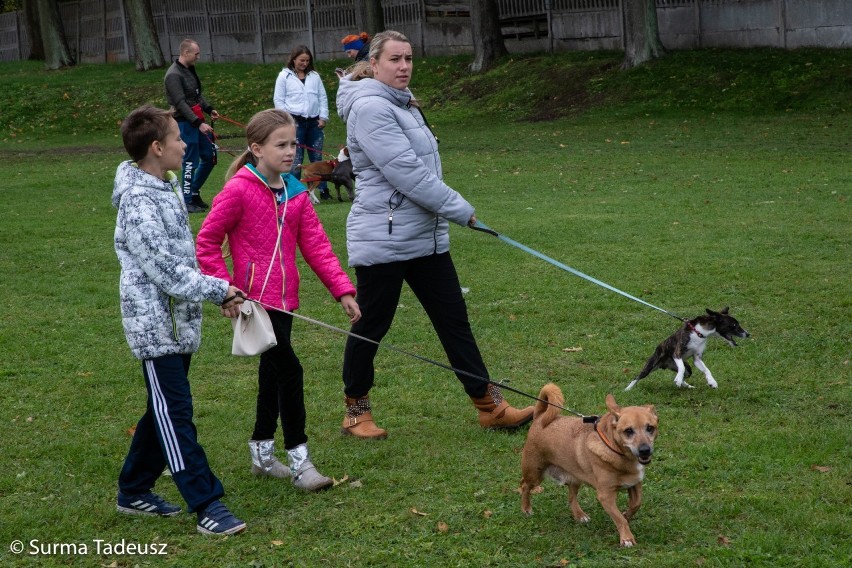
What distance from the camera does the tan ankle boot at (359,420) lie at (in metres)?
5.85

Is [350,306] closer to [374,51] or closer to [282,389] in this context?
[282,389]

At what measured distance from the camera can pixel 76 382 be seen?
700cm

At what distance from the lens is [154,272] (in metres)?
4.50

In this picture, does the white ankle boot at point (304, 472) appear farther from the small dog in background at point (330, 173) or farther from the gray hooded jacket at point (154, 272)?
the small dog in background at point (330, 173)

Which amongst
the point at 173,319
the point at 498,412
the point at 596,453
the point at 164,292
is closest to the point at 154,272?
the point at 164,292

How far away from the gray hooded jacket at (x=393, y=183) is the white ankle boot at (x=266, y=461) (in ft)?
3.53

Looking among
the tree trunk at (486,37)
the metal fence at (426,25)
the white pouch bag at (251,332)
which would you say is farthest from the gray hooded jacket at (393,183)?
the tree trunk at (486,37)

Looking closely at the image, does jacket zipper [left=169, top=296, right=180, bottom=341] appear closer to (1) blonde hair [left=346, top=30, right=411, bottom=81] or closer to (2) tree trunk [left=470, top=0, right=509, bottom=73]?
(1) blonde hair [left=346, top=30, right=411, bottom=81]

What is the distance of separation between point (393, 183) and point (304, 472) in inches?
60.2

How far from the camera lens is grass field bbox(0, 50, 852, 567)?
4480 millimetres

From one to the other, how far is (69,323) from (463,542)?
16.7ft

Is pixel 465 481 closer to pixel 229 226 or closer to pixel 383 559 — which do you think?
pixel 383 559

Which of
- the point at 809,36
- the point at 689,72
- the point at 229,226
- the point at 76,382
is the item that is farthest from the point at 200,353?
the point at 809,36

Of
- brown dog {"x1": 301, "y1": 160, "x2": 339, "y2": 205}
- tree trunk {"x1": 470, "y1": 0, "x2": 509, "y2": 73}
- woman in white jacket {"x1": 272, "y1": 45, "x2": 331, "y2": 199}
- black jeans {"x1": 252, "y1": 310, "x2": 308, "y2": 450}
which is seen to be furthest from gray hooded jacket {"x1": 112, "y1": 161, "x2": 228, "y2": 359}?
tree trunk {"x1": 470, "y1": 0, "x2": 509, "y2": 73}
